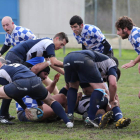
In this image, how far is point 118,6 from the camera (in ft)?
64.8

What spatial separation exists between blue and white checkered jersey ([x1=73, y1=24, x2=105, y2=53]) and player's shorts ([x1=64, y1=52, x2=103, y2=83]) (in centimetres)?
195

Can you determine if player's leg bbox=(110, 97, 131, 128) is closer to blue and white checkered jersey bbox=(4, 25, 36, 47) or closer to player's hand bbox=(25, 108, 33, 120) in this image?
player's hand bbox=(25, 108, 33, 120)

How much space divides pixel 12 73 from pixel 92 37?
8.32ft

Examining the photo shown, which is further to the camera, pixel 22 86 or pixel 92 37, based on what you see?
pixel 92 37

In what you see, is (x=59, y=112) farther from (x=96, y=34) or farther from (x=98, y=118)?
(x=96, y=34)

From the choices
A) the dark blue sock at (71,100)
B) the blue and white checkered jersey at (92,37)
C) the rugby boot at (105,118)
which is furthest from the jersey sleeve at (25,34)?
the rugby boot at (105,118)

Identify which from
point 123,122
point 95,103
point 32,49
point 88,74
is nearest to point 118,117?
point 123,122

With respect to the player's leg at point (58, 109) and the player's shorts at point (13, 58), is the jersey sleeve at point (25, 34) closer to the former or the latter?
the player's shorts at point (13, 58)

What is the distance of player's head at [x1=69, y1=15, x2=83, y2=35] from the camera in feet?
19.2

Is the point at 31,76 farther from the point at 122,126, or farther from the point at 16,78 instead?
the point at 122,126

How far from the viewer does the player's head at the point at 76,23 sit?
5855 millimetres

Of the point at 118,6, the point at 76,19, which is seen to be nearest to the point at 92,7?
the point at 118,6

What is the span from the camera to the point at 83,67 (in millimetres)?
4051

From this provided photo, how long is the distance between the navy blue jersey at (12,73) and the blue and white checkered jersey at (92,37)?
2356 millimetres
